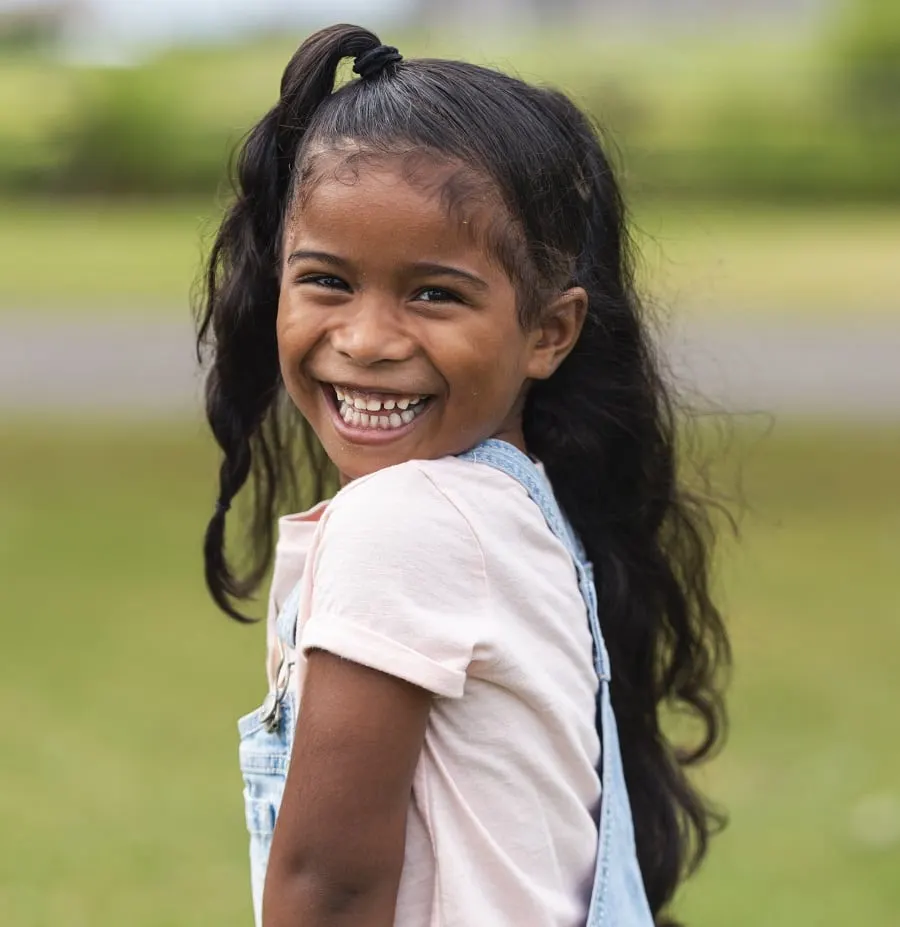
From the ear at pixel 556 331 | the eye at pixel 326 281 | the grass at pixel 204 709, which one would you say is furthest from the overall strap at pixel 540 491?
the grass at pixel 204 709

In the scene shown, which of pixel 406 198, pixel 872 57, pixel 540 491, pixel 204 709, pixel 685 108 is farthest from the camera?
pixel 685 108

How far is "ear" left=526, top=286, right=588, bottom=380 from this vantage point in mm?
1776

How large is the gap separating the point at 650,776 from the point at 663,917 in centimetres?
21

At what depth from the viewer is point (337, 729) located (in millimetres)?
1482

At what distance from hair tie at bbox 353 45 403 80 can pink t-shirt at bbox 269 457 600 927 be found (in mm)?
424

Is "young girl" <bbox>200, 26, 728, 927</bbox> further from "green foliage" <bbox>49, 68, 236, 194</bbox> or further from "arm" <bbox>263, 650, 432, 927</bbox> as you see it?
"green foliage" <bbox>49, 68, 236, 194</bbox>

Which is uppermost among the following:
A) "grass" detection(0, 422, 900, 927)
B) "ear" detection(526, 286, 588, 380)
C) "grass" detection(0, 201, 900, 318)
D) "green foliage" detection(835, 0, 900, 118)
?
"ear" detection(526, 286, 588, 380)

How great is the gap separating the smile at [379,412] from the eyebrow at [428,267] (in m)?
0.12

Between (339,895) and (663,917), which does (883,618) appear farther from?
(339,895)

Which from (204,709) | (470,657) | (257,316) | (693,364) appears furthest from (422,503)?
(693,364)

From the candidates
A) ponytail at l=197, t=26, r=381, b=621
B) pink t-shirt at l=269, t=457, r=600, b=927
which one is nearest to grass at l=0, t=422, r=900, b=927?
ponytail at l=197, t=26, r=381, b=621

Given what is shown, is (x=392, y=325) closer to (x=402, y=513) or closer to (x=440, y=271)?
(x=440, y=271)

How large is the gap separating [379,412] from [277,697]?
1.00 ft

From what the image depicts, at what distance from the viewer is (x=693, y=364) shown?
7.60m
